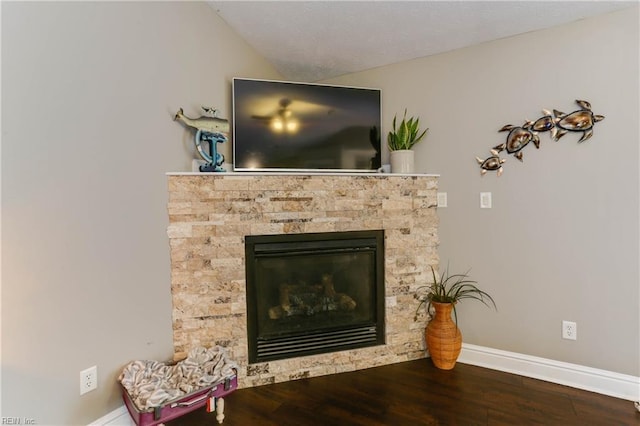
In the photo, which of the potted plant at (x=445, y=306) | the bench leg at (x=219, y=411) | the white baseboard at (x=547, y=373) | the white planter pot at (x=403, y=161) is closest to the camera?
the bench leg at (x=219, y=411)

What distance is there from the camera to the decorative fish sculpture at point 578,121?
2057 mm

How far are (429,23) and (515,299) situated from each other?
2013 millimetres

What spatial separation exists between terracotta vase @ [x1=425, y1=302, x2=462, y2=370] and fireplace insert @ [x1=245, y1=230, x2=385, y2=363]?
38 cm

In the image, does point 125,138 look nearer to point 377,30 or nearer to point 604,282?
point 377,30

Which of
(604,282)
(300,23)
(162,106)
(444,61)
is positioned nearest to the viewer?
(162,106)

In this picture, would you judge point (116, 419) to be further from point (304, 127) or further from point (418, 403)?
point (304, 127)

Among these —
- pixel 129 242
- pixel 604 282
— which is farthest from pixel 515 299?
pixel 129 242

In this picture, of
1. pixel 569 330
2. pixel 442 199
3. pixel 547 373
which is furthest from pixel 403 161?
pixel 547 373

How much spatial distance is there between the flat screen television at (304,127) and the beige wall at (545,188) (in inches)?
18.3

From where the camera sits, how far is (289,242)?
88.4 inches

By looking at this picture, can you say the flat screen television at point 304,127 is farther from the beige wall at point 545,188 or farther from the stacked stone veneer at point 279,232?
the beige wall at point 545,188

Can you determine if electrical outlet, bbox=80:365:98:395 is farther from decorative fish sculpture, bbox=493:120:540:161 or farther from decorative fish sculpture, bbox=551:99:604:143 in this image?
decorative fish sculpture, bbox=551:99:604:143
